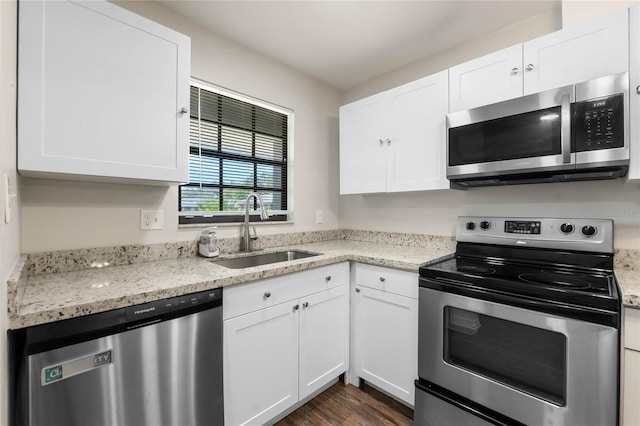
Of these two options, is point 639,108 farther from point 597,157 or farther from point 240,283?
point 240,283

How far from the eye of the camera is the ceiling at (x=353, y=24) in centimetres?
174

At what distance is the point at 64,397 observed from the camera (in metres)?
0.93

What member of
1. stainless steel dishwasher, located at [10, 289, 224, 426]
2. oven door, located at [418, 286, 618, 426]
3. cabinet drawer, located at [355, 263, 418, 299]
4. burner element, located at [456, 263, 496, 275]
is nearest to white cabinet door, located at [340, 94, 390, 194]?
cabinet drawer, located at [355, 263, 418, 299]

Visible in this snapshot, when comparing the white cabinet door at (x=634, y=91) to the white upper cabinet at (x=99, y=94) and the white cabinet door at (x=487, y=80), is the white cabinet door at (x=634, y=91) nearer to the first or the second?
the white cabinet door at (x=487, y=80)

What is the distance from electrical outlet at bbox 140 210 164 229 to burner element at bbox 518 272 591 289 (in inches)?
77.6

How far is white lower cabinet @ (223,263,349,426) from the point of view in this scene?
1.39 meters

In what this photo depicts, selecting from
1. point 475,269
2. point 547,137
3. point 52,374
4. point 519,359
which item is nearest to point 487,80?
point 547,137

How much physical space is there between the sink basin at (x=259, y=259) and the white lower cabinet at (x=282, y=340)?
36cm

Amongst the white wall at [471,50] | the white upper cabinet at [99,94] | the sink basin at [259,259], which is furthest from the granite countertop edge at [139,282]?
the white wall at [471,50]

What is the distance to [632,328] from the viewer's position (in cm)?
107

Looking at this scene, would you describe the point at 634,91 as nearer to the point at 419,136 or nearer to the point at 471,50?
the point at 419,136

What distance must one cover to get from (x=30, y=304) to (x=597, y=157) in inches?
90.5

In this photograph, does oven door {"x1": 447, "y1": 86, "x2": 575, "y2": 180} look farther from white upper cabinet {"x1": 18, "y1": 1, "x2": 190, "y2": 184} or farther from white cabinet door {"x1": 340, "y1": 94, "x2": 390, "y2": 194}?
white upper cabinet {"x1": 18, "y1": 1, "x2": 190, "y2": 184}

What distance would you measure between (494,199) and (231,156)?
1.92 metres
